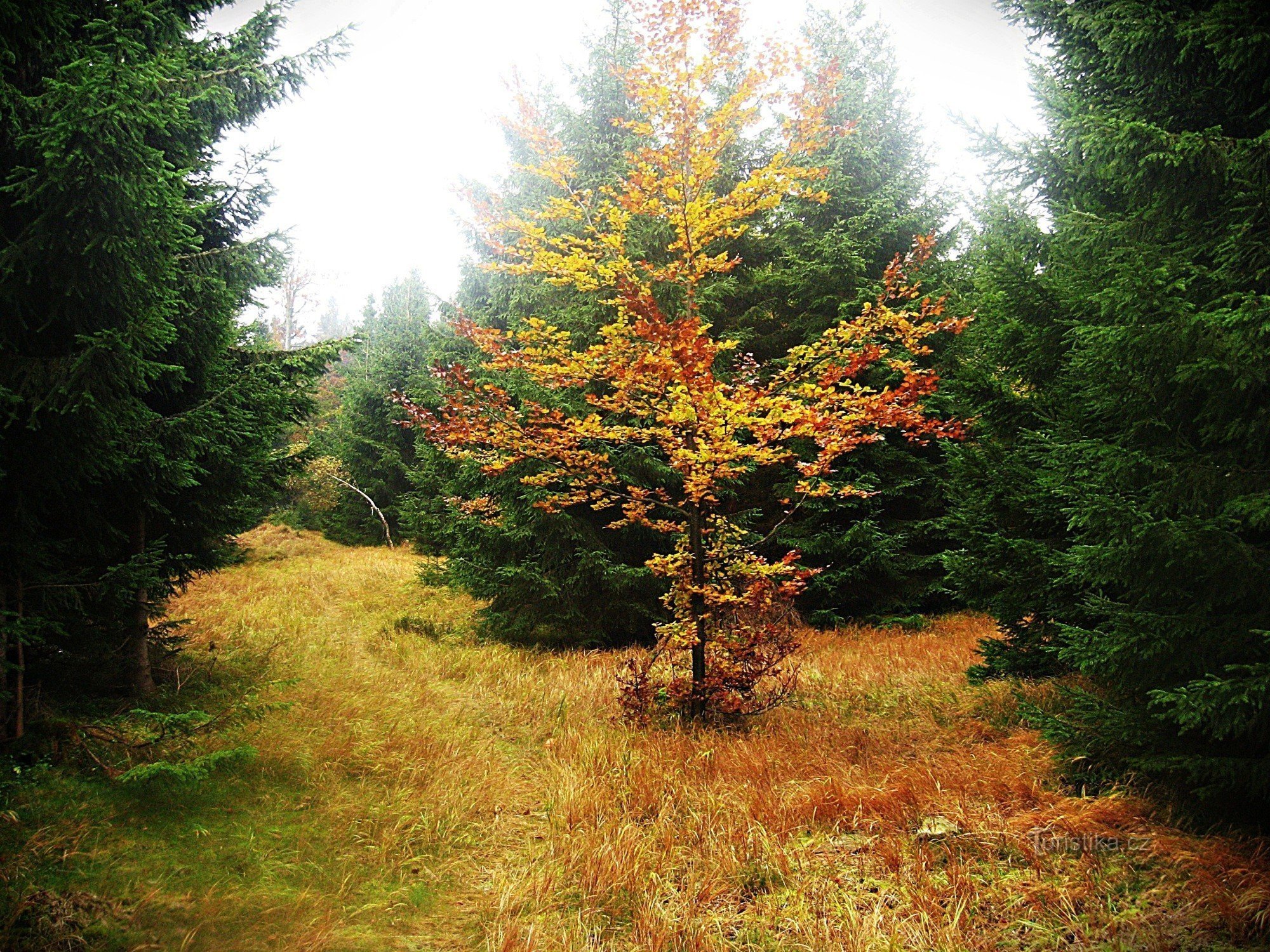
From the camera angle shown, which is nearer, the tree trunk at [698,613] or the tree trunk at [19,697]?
the tree trunk at [19,697]

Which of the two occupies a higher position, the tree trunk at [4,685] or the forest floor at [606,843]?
the tree trunk at [4,685]

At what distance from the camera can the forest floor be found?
2699 millimetres

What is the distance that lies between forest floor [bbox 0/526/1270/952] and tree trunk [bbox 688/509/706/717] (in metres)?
0.38

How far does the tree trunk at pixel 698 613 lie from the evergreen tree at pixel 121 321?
4.07 meters

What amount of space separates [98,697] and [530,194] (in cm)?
1259

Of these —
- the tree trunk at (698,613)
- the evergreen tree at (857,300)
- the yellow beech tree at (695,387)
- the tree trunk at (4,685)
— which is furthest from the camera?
the evergreen tree at (857,300)

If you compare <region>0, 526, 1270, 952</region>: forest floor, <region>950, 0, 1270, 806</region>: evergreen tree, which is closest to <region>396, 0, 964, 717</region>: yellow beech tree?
<region>0, 526, 1270, 952</region>: forest floor

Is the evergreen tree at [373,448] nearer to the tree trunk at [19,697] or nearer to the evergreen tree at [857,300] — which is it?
the evergreen tree at [857,300]

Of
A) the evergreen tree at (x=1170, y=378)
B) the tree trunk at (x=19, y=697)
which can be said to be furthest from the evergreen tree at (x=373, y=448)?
the evergreen tree at (x=1170, y=378)

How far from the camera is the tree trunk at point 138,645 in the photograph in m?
4.82

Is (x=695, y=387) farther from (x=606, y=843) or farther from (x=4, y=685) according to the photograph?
(x=4, y=685)

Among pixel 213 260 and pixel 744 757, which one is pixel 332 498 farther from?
pixel 744 757

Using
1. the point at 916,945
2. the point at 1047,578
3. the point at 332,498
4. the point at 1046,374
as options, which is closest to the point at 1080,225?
the point at 1046,374

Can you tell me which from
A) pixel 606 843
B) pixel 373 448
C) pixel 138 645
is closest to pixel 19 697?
pixel 138 645
